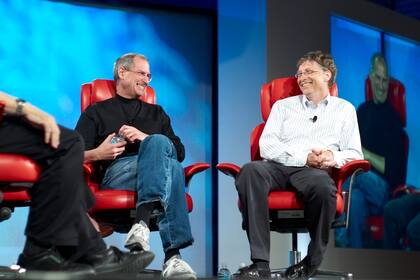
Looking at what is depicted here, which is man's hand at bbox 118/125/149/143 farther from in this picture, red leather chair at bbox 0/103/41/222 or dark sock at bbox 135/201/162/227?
red leather chair at bbox 0/103/41/222

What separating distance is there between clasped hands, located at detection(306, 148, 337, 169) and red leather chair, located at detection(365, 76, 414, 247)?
2493 mm

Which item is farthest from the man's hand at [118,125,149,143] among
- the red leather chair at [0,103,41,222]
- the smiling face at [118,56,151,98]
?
the red leather chair at [0,103,41,222]

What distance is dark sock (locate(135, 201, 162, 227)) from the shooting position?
3.16m

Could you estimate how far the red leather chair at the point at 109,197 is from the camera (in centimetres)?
350

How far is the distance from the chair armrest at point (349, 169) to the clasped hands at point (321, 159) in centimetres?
6

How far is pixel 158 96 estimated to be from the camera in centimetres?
557

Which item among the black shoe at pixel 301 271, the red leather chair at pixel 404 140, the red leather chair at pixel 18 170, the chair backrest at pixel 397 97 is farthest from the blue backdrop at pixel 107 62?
the red leather chair at pixel 18 170

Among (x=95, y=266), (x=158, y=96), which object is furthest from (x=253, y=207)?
(x=158, y=96)

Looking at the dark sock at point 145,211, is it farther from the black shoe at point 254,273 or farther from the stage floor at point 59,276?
the black shoe at point 254,273

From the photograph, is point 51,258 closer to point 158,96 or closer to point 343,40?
point 158,96

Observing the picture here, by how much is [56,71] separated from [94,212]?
193cm

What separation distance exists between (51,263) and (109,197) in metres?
1.02

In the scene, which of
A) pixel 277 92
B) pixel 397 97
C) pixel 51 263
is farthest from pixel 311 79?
pixel 397 97

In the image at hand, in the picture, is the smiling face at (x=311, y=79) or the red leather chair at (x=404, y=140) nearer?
the smiling face at (x=311, y=79)
